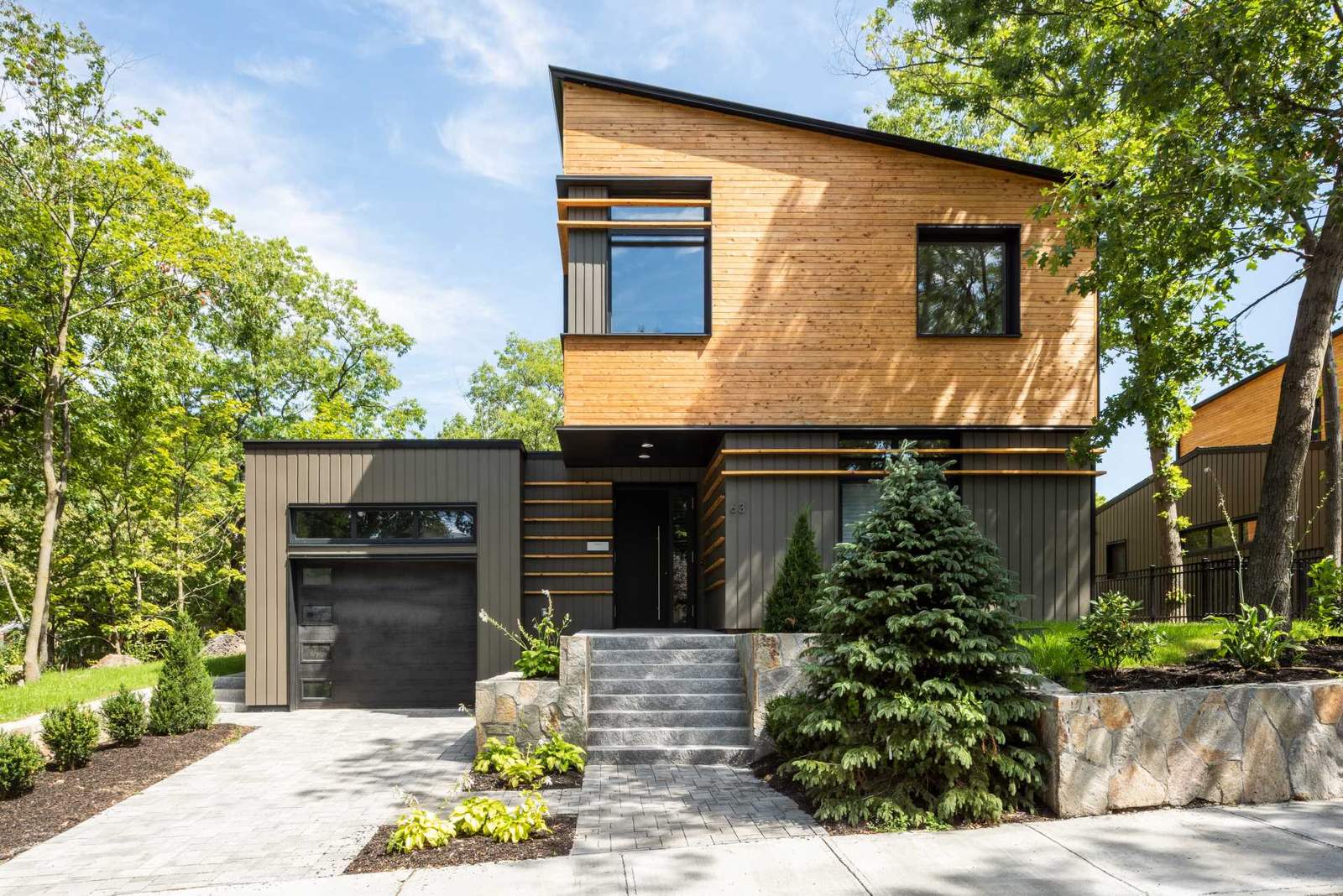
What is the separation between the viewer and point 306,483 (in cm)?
1209

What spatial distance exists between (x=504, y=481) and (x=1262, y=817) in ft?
31.0

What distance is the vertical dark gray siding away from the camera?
35.2 ft

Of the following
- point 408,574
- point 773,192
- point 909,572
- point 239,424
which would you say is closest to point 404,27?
point 773,192

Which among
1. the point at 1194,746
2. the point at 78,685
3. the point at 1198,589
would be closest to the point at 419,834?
the point at 1194,746

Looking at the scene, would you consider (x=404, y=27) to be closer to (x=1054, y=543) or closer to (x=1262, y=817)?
(x=1054, y=543)

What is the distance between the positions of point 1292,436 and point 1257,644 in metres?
2.45

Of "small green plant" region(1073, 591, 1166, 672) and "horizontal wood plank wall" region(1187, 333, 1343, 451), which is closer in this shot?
"small green plant" region(1073, 591, 1166, 672)

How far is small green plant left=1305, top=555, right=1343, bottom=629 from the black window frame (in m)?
9.98

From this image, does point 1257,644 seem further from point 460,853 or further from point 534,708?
point 534,708

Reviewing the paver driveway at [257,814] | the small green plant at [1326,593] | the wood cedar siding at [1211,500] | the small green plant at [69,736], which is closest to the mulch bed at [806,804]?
the paver driveway at [257,814]

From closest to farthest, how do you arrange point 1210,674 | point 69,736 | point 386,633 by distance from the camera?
1. point 1210,674
2. point 69,736
3. point 386,633

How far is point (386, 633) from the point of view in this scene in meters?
12.4

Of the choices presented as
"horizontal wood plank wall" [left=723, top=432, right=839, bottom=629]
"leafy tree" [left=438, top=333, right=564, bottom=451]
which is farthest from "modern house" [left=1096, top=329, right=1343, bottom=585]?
"leafy tree" [left=438, top=333, right=564, bottom=451]

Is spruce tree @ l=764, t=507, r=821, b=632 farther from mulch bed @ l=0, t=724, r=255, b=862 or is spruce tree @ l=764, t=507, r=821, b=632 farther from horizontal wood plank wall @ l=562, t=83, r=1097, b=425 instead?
mulch bed @ l=0, t=724, r=255, b=862
